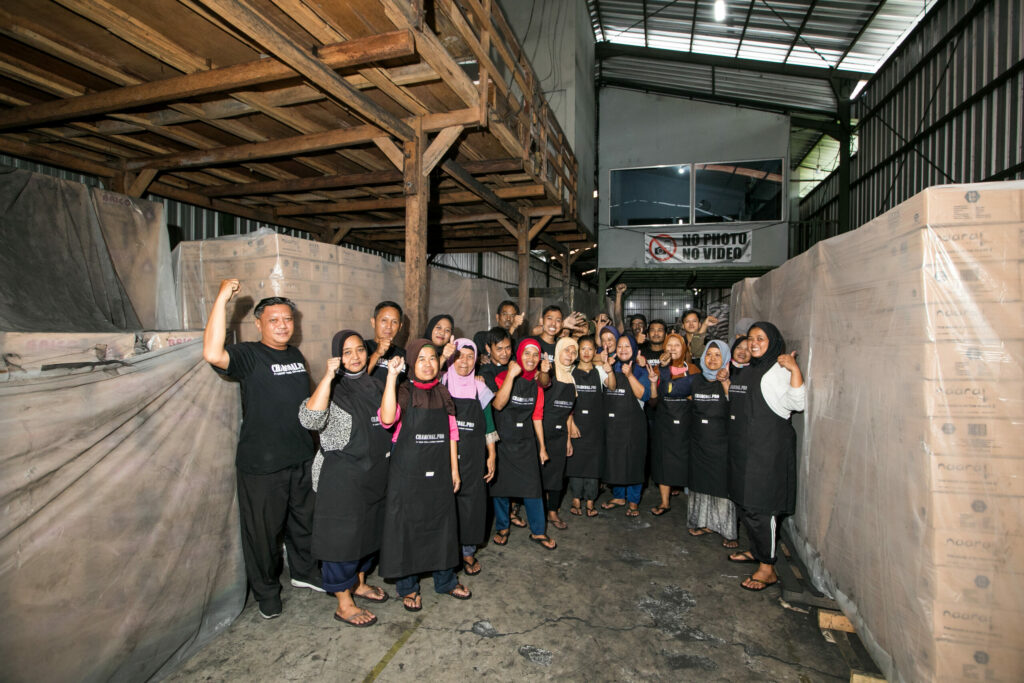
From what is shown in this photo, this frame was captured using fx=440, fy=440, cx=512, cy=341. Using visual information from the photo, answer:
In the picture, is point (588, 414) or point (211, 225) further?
point (211, 225)

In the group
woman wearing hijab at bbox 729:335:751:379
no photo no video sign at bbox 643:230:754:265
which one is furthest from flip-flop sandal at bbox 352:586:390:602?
no photo no video sign at bbox 643:230:754:265

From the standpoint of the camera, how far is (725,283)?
14.1 meters

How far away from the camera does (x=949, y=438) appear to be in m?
2.00

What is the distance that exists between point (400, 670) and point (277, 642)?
0.84m

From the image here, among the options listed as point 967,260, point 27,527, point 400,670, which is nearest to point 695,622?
point 400,670

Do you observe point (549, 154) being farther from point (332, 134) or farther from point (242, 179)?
point (242, 179)

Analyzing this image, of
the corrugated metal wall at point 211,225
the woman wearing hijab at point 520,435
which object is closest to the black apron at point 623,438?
the woman wearing hijab at point 520,435

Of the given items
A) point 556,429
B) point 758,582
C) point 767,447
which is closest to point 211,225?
point 556,429

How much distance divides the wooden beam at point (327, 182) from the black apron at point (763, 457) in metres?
3.47

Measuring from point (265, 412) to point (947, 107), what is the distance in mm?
11656

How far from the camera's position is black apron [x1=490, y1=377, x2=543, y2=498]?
378 cm

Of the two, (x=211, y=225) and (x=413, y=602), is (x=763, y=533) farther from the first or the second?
(x=211, y=225)

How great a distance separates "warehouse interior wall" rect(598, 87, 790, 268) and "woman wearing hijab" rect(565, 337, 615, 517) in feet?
28.0

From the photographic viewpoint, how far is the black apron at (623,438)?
4.48 meters
